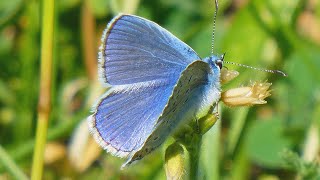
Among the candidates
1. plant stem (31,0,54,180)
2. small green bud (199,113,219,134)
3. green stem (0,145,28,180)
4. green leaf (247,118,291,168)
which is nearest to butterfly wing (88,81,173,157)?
small green bud (199,113,219,134)

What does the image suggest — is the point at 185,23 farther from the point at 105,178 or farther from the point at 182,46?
the point at 182,46

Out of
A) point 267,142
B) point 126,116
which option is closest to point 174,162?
point 126,116

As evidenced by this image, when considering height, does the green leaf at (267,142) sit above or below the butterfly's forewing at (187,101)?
below

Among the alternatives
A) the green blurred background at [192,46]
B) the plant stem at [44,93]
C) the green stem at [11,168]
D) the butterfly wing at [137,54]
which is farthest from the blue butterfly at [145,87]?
the green blurred background at [192,46]

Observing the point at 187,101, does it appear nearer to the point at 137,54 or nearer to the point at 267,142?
the point at 137,54

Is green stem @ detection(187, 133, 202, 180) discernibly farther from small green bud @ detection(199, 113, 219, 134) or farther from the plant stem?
the plant stem

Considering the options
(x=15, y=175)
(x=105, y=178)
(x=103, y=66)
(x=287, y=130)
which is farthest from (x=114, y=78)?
(x=287, y=130)

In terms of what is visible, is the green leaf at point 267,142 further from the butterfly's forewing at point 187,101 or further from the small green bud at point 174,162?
the small green bud at point 174,162
